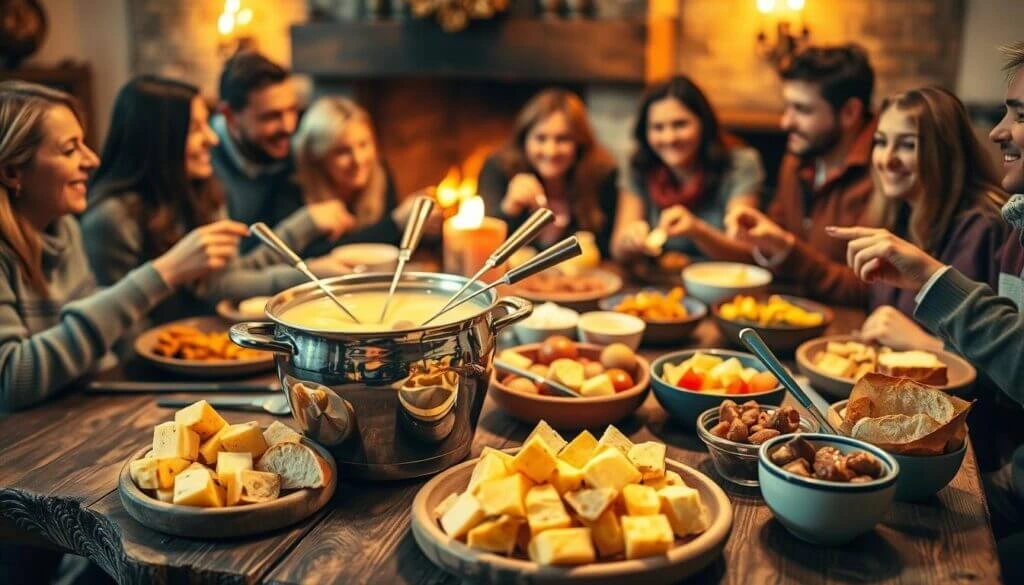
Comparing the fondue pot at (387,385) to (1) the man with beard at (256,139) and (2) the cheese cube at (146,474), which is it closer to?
(2) the cheese cube at (146,474)

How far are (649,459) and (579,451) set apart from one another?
0.09m

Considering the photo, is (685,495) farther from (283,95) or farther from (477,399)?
(283,95)

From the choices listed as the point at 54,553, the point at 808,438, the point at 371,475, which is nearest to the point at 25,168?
the point at 54,553

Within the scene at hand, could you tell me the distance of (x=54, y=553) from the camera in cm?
186

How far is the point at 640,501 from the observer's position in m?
1.06

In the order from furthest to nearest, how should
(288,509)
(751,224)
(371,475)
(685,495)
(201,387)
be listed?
1. (751,224)
2. (201,387)
3. (371,475)
4. (288,509)
5. (685,495)

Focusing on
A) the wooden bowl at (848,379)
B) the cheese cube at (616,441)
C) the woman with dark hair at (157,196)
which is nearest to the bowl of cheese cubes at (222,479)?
the cheese cube at (616,441)

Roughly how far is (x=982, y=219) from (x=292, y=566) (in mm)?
1536

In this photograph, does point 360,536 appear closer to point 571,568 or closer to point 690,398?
point 571,568

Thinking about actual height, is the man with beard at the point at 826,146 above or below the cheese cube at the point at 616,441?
above

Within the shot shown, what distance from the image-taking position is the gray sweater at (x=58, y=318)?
5.26 feet

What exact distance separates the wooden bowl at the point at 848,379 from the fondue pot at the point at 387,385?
586mm

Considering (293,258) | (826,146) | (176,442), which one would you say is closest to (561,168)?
(826,146)

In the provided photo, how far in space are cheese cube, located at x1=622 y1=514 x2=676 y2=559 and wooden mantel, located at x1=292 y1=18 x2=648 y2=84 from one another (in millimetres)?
3313
